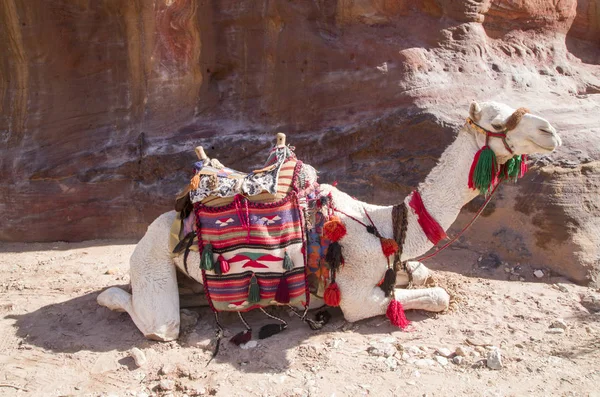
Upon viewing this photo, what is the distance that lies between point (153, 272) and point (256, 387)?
1223 millimetres

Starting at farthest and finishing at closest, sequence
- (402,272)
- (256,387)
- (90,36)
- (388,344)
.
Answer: (90,36) → (402,272) → (388,344) → (256,387)

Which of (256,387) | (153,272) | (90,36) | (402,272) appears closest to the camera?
(256,387)

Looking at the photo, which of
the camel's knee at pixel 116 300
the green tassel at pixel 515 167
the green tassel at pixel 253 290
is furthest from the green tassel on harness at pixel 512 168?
the camel's knee at pixel 116 300

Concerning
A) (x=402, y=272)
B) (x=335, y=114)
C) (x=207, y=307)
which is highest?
(x=335, y=114)

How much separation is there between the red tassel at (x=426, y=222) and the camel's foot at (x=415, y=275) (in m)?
0.66

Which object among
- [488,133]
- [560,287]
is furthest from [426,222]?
[560,287]

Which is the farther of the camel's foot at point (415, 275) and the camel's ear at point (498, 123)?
A: the camel's foot at point (415, 275)

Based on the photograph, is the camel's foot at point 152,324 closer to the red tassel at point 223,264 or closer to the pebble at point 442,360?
the red tassel at point 223,264

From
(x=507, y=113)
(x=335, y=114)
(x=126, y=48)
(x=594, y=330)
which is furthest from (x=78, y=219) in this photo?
(x=594, y=330)

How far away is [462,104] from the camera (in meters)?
5.88

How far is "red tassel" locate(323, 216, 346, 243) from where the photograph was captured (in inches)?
159

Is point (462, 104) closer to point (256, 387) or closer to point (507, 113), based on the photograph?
point (507, 113)

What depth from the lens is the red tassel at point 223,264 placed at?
13.4 ft

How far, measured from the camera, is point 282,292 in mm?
4070
